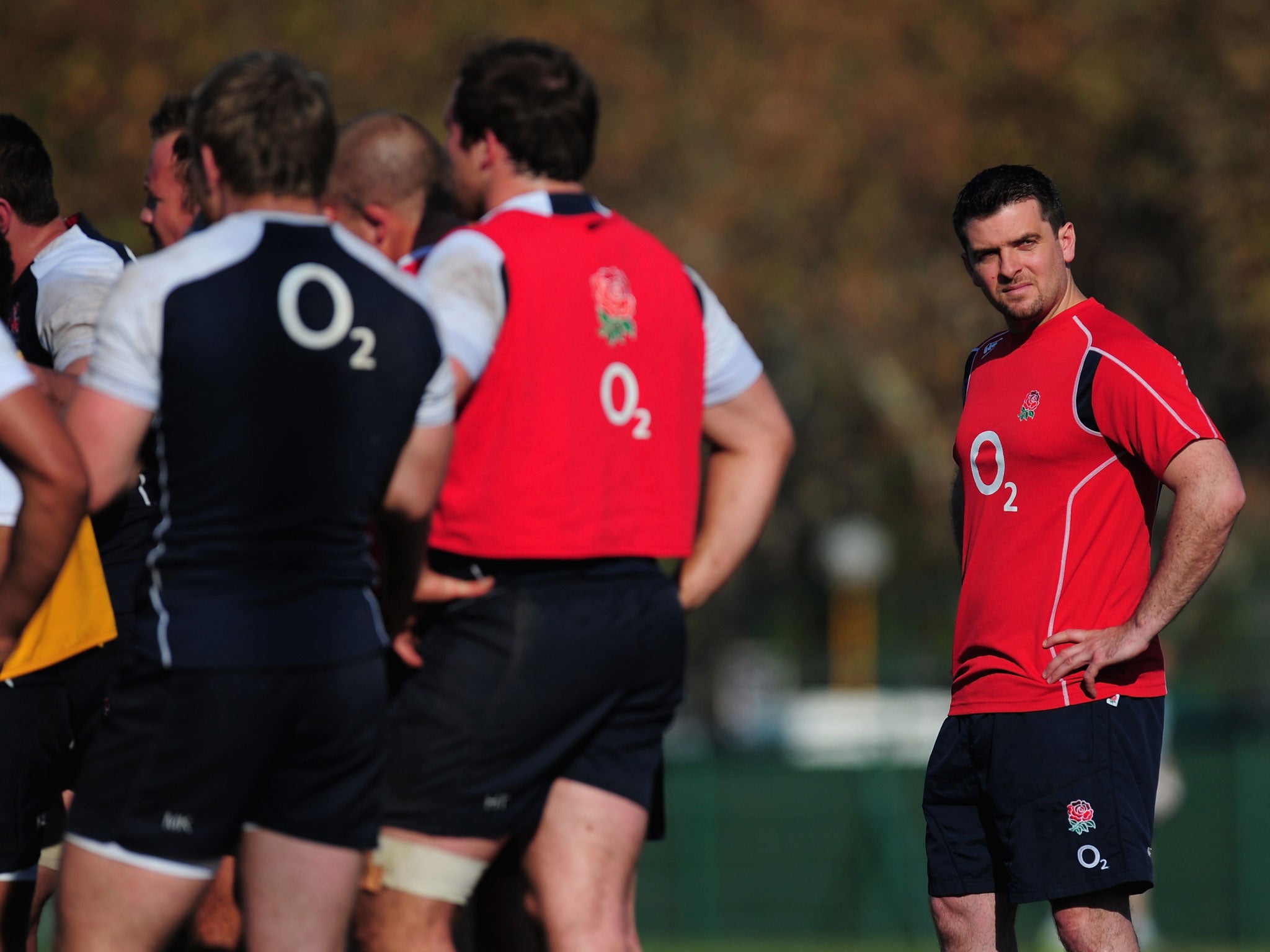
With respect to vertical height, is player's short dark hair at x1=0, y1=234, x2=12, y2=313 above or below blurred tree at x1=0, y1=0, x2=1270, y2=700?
below

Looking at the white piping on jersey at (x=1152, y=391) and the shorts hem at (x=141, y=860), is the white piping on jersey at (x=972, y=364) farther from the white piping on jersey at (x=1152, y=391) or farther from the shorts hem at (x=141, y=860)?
the shorts hem at (x=141, y=860)

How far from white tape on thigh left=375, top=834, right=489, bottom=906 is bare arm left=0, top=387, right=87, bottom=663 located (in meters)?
1.00

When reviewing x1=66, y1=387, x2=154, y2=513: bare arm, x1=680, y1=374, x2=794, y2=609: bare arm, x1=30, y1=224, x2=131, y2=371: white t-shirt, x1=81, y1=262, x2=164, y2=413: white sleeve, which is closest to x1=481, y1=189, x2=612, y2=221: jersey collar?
x1=680, y1=374, x2=794, y2=609: bare arm

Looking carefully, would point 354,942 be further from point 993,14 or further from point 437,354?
point 993,14

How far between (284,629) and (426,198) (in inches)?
59.1

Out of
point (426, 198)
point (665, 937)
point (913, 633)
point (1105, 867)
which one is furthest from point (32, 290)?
point (913, 633)

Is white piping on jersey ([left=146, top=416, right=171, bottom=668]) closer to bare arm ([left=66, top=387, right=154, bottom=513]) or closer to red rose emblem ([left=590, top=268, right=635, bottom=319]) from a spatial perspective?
bare arm ([left=66, top=387, right=154, bottom=513])

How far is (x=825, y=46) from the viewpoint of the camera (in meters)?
22.2

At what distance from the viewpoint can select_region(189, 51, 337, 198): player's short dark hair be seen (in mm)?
3943

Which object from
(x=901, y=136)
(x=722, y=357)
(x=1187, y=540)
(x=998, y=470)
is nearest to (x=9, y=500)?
(x=722, y=357)

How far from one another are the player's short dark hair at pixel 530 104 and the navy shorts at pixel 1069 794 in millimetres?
2199

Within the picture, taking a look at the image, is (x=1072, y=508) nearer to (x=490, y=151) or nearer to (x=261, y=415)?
(x=490, y=151)

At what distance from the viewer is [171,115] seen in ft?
18.7

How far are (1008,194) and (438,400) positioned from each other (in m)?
2.33
